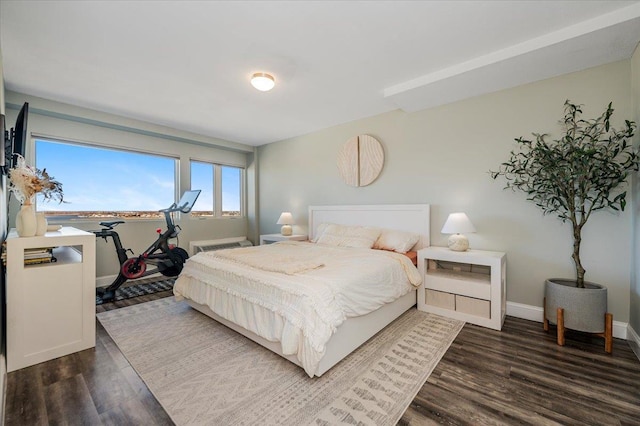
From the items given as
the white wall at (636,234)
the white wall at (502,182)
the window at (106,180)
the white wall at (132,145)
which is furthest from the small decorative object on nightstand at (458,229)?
the window at (106,180)

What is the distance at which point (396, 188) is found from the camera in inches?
155

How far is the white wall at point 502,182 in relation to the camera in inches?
99.1

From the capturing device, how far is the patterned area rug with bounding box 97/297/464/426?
62.6 inches

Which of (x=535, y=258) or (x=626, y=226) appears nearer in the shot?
(x=626, y=226)

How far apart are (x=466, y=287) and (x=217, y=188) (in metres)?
4.85

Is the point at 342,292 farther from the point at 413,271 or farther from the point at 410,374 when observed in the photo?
the point at 413,271

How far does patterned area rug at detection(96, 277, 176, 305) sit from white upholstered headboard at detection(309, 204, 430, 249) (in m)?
2.43

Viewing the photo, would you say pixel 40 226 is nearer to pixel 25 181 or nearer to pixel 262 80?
pixel 25 181

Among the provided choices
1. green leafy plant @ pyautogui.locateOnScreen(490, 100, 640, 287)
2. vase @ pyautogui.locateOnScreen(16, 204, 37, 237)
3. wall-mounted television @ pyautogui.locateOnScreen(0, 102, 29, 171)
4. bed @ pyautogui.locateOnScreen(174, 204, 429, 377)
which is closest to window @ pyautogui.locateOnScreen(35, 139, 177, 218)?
wall-mounted television @ pyautogui.locateOnScreen(0, 102, 29, 171)

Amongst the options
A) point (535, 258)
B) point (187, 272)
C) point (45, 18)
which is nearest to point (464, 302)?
point (535, 258)

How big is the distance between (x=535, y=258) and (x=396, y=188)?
1784 millimetres

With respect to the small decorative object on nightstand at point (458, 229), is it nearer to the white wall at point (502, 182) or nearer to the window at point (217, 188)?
the white wall at point (502, 182)

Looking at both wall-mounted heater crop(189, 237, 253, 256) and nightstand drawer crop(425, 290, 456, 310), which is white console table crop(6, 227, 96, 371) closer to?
wall-mounted heater crop(189, 237, 253, 256)

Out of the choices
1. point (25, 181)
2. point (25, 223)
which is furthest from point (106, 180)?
point (25, 223)
